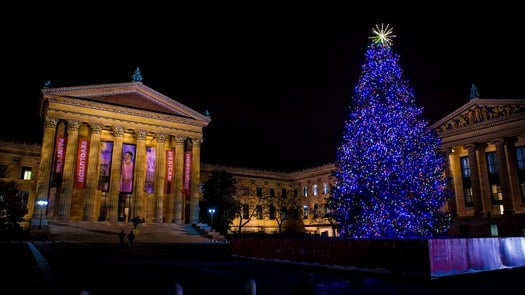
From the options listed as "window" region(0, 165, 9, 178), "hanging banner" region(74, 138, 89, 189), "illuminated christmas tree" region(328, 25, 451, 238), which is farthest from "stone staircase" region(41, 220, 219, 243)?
"illuminated christmas tree" region(328, 25, 451, 238)

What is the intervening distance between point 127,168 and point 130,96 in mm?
9177

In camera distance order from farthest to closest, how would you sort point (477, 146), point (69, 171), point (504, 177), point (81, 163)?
point (477, 146) < point (504, 177) < point (81, 163) < point (69, 171)

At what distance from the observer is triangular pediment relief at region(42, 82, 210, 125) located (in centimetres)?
4194

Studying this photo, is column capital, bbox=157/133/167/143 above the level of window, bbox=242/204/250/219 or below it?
above

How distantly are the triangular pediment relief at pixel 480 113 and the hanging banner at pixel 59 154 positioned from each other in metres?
45.0

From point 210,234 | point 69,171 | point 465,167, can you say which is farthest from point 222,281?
point 465,167

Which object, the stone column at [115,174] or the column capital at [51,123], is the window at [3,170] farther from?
the stone column at [115,174]

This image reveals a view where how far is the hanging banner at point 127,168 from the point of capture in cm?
4344

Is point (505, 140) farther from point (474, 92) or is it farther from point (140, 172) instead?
point (140, 172)

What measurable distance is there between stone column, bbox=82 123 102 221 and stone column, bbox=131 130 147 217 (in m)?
4.42


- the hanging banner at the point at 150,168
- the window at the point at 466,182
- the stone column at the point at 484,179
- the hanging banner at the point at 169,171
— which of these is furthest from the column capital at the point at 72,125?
the window at the point at 466,182

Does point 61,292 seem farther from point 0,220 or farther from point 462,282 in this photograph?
point 0,220

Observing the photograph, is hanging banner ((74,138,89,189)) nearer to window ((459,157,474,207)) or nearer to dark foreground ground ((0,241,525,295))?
dark foreground ground ((0,241,525,295))

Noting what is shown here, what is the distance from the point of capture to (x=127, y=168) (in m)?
44.5
